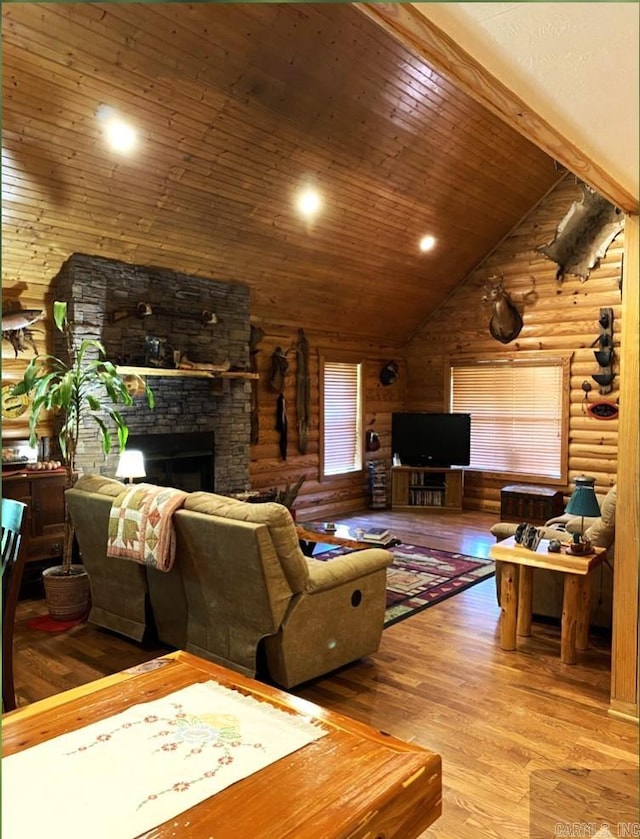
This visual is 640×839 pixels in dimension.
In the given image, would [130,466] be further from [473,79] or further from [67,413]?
[473,79]

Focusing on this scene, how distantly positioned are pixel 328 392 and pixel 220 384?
2139 millimetres

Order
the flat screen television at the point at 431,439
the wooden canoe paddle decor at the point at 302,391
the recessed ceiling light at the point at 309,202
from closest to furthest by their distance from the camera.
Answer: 1. the recessed ceiling light at the point at 309,202
2. the wooden canoe paddle decor at the point at 302,391
3. the flat screen television at the point at 431,439

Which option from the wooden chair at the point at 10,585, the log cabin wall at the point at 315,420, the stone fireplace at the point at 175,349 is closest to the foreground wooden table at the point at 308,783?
the wooden chair at the point at 10,585

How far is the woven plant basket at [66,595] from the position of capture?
450 cm

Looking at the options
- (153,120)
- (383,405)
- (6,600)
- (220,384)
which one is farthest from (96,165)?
(383,405)

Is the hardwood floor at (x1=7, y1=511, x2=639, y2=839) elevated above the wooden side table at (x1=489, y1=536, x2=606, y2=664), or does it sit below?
below

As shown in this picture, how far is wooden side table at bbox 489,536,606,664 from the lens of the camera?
3.83m

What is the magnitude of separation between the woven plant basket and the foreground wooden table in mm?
2828

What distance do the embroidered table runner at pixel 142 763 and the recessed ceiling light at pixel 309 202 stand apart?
507 cm

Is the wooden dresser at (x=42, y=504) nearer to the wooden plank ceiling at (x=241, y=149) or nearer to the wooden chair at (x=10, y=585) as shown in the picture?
the wooden plank ceiling at (x=241, y=149)

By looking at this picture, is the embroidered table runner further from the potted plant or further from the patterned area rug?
the potted plant

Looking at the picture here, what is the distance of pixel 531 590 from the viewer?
13.4 feet

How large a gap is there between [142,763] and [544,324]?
779 centimetres

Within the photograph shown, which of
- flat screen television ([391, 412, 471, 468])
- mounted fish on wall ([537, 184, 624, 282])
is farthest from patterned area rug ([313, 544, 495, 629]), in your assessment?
mounted fish on wall ([537, 184, 624, 282])
